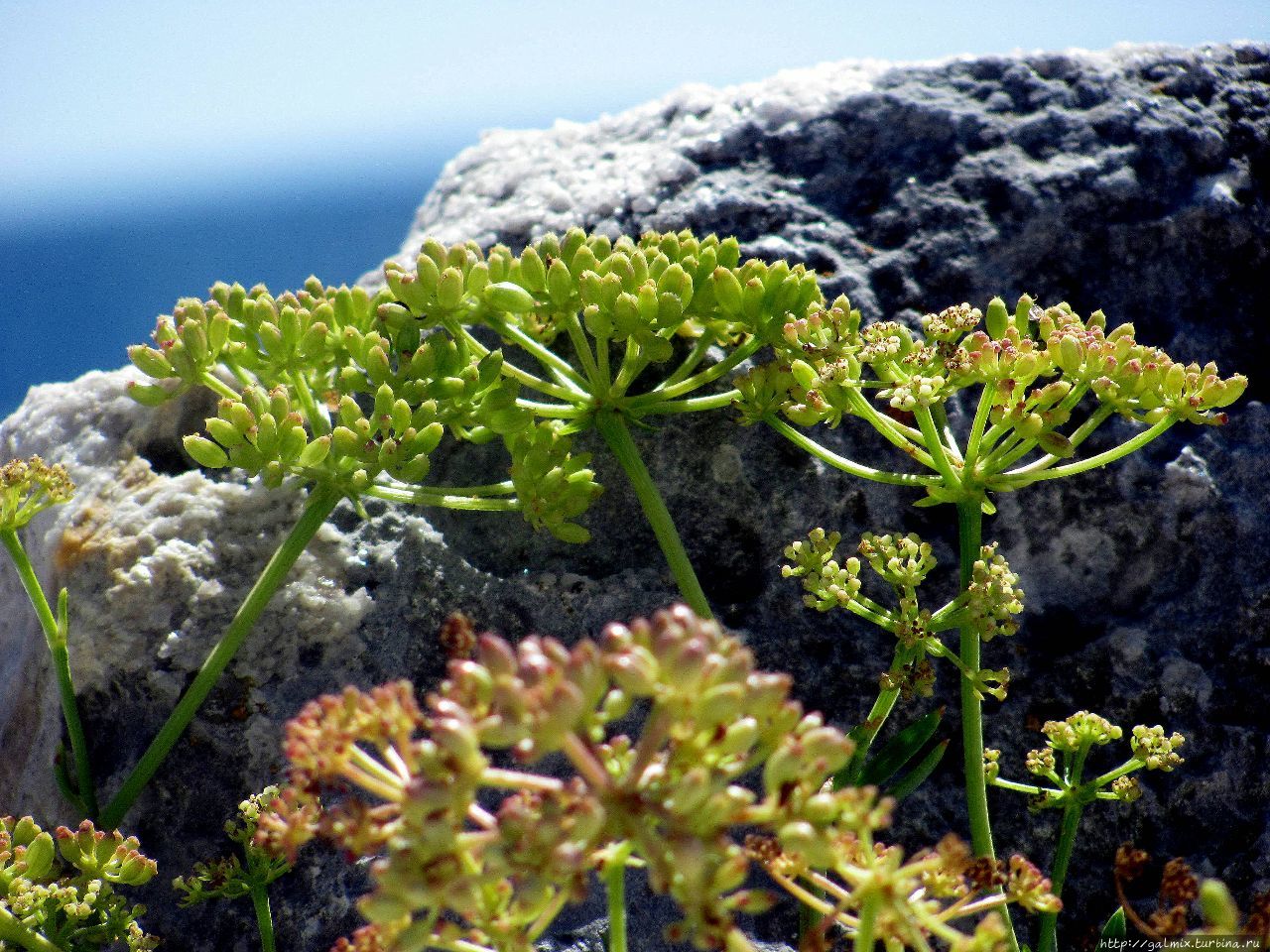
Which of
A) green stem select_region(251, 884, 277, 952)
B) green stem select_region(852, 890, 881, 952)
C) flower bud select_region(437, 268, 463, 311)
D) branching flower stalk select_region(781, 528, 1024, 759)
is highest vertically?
flower bud select_region(437, 268, 463, 311)

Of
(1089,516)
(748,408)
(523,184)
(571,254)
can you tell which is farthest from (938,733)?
(523,184)

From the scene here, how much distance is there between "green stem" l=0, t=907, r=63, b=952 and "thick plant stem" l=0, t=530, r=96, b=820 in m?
0.34

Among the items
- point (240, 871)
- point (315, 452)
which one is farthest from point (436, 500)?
point (240, 871)

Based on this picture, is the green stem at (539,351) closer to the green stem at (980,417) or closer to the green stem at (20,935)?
the green stem at (980,417)

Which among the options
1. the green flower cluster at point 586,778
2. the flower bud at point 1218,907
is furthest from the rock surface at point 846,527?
the flower bud at point 1218,907

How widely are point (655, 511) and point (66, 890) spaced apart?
932 millimetres

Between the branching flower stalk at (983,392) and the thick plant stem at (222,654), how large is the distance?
694 millimetres

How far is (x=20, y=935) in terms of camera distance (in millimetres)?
1336

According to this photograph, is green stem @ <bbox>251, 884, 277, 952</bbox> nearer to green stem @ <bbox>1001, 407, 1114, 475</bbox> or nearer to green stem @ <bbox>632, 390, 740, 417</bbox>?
green stem @ <bbox>632, 390, 740, 417</bbox>

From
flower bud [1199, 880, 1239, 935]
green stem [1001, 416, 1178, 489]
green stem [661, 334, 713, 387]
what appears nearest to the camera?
flower bud [1199, 880, 1239, 935]

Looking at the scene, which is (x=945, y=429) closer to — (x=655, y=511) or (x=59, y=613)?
(x=655, y=511)

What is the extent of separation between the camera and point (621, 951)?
3.14ft

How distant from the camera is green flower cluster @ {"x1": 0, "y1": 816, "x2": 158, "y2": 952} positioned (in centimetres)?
133

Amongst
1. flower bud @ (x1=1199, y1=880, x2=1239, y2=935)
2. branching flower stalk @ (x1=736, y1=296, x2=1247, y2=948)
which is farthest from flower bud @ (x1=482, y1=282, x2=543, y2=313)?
flower bud @ (x1=1199, y1=880, x2=1239, y2=935)
